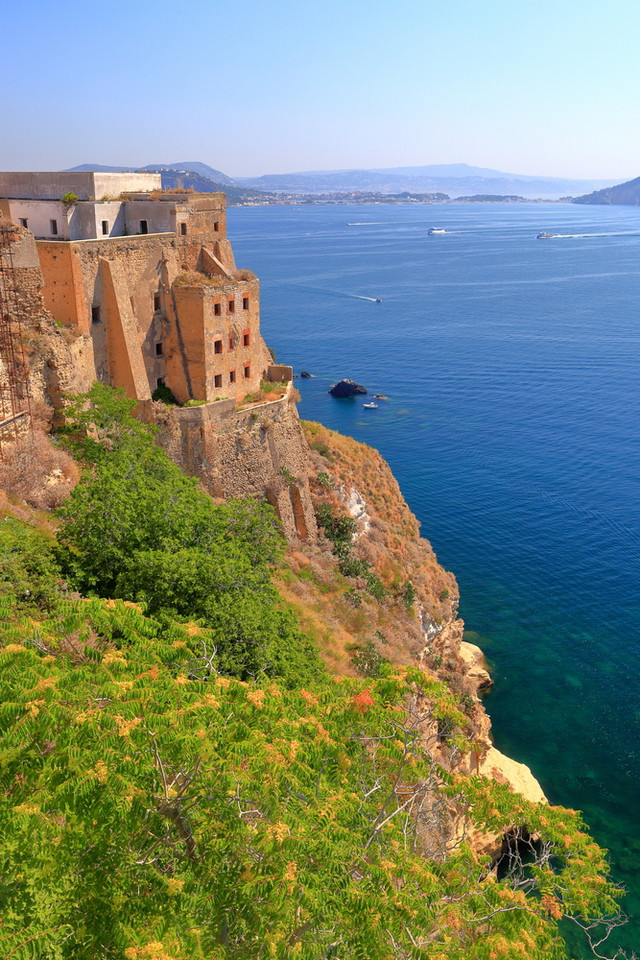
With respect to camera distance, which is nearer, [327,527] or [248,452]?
[248,452]

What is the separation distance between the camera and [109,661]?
38.1 ft

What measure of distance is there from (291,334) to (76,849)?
107462 millimetres

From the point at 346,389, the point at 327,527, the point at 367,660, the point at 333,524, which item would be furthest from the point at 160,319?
the point at 346,389

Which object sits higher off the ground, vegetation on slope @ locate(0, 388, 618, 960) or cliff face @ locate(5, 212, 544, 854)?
vegetation on slope @ locate(0, 388, 618, 960)

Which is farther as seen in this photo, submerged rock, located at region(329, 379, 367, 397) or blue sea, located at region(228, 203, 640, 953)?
submerged rock, located at region(329, 379, 367, 397)

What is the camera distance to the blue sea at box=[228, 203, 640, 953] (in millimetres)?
39469

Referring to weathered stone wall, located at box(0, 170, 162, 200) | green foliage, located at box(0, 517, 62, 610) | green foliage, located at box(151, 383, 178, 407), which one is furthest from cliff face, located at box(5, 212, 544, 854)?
green foliage, located at box(0, 517, 62, 610)

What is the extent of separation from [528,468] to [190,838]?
63.9 metres

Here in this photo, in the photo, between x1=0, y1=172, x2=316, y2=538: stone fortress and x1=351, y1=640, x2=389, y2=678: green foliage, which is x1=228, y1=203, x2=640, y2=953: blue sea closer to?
x1=351, y1=640, x2=389, y2=678: green foliage

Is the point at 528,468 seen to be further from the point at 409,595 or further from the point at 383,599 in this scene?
the point at 383,599

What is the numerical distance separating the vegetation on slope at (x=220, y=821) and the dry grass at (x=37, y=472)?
1238 cm

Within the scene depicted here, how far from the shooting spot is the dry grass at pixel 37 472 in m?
26.4

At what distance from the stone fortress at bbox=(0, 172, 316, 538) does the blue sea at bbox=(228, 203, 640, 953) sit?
17.4 m

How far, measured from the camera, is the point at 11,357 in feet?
94.5
